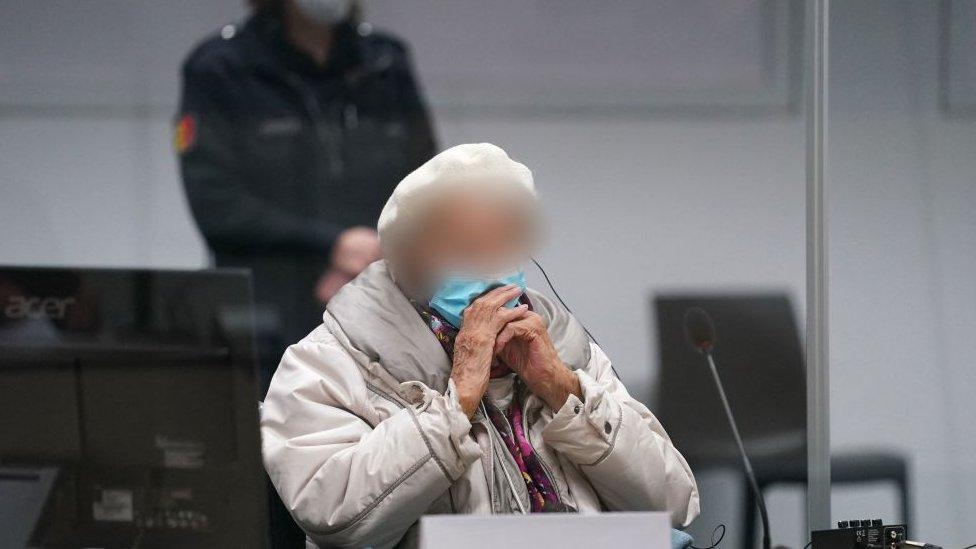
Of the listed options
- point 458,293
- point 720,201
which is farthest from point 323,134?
point 458,293

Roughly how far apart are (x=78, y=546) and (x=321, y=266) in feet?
4.91

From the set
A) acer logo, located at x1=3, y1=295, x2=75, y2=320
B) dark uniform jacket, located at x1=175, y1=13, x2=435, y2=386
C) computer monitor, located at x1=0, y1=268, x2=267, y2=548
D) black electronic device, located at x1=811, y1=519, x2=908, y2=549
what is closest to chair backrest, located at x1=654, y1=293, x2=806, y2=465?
dark uniform jacket, located at x1=175, y1=13, x2=435, y2=386

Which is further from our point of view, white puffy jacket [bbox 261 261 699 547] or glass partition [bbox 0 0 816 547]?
glass partition [bbox 0 0 816 547]

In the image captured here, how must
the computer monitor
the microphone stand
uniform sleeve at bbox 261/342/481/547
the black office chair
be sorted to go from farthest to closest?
the black office chair
the microphone stand
uniform sleeve at bbox 261/342/481/547
the computer monitor

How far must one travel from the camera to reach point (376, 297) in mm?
1885

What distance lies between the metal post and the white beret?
2.34 feet

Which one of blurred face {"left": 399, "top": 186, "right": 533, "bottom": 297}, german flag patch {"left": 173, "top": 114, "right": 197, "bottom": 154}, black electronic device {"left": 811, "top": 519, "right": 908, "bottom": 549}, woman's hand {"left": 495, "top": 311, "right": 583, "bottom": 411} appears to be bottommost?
black electronic device {"left": 811, "top": 519, "right": 908, "bottom": 549}

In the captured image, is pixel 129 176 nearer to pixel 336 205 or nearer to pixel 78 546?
pixel 336 205

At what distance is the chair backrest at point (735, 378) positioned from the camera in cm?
272

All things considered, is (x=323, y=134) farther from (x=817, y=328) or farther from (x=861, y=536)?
(x=861, y=536)

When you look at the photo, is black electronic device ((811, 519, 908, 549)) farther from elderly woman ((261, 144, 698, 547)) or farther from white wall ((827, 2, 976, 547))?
white wall ((827, 2, 976, 547))

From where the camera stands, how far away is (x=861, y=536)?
180 centimetres

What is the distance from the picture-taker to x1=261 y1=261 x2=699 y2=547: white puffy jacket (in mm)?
1681

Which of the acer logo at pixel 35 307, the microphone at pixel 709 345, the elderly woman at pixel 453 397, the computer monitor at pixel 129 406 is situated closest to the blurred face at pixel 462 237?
the elderly woman at pixel 453 397
